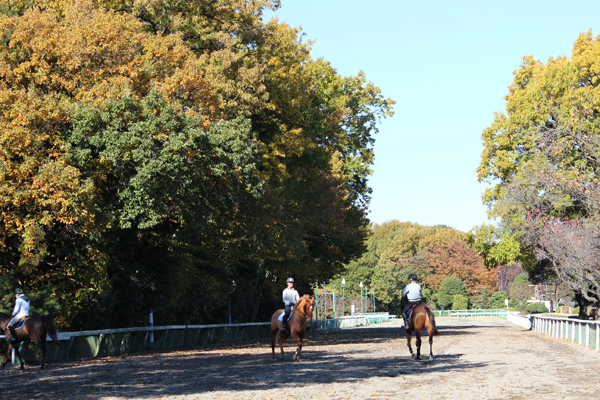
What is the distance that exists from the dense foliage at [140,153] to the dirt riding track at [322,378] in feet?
12.5

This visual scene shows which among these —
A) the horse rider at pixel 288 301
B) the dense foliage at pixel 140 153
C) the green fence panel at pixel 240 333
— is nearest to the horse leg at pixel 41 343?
the dense foliage at pixel 140 153

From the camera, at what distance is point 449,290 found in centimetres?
11681

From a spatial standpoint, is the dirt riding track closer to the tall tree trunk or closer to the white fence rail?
the white fence rail

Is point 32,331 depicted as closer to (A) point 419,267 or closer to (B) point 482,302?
(B) point 482,302

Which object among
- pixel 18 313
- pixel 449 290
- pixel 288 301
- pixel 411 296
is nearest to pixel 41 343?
pixel 18 313

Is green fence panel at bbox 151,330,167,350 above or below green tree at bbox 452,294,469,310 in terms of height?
above

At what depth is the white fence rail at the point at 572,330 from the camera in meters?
24.7

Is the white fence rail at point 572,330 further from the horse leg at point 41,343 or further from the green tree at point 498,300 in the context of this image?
the green tree at point 498,300

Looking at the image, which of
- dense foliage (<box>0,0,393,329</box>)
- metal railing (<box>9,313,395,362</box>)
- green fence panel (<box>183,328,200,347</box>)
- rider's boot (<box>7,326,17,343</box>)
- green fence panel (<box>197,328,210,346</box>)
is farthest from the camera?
green fence panel (<box>197,328,210,346</box>)

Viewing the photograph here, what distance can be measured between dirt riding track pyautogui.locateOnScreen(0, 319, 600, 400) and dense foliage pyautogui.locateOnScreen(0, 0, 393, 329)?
12.5 ft

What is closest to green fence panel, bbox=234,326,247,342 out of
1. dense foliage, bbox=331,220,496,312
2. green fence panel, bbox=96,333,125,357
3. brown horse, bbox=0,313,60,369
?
green fence panel, bbox=96,333,125,357

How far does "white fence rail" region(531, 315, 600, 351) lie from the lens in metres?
24.7

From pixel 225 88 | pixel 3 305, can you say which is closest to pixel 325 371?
pixel 3 305

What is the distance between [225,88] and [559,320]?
695 inches
